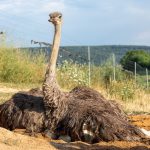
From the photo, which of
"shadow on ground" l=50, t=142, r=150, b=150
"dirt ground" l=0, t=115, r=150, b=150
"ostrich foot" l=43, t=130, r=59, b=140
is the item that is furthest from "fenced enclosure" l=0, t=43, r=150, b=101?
"shadow on ground" l=50, t=142, r=150, b=150

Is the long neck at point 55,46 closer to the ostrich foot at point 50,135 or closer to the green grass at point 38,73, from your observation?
the ostrich foot at point 50,135

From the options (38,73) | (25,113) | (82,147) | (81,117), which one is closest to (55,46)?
(25,113)

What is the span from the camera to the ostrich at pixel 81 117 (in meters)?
7.54

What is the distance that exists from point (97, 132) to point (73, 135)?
0.98ft

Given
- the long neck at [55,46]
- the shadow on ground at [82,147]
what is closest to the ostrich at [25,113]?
the long neck at [55,46]

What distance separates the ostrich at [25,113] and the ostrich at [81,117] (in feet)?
0.39

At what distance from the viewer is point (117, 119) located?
307 inches

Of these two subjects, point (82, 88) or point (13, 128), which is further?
point (82, 88)

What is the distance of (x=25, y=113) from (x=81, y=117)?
0.76 metres

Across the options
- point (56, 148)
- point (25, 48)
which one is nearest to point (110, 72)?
point (25, 48)

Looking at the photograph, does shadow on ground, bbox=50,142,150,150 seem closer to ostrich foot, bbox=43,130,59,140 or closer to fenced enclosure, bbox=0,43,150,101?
ostrich foot, bbox=43,130,59,140

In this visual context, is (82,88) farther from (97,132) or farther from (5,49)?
(5,49)

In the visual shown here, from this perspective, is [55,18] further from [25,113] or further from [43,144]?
[43,144]

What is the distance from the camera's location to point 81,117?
7.62 meters
